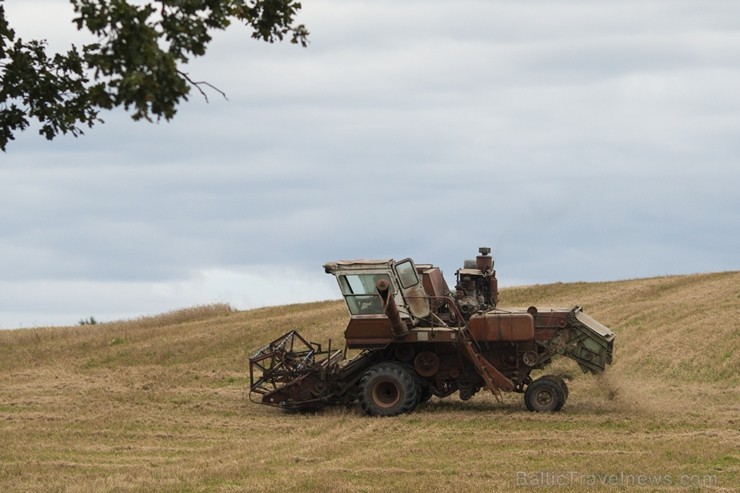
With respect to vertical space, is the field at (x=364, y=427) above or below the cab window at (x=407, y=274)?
below

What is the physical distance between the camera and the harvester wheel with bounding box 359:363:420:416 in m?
22.3

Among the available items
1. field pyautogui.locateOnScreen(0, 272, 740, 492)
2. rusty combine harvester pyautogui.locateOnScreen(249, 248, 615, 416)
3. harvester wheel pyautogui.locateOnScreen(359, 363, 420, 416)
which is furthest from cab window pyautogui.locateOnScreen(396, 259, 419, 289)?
field pyautogui.locateOnScreen(0, 272, 740, 492)

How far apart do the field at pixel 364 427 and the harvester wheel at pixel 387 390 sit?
350 mm

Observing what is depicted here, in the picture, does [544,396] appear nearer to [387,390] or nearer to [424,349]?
[424,349]

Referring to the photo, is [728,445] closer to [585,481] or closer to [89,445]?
[585,481]

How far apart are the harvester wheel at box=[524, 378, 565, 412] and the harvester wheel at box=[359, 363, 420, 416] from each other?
214cm

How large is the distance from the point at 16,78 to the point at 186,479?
18.9 ft

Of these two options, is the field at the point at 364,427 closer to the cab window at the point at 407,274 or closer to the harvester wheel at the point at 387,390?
the harvester wheel at the point at 387,390

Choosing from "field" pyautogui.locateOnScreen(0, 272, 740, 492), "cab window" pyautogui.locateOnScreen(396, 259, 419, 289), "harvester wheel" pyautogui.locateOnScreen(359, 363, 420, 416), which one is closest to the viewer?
"field" pyautogui.locateOnScreen(0, 272, 740, 492)

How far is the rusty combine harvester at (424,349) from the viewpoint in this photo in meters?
22.4

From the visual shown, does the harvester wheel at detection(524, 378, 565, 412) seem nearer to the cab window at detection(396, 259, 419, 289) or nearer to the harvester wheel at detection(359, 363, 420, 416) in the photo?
the harvester wheel at detection(359, 363, 420, 416)

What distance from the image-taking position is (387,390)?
22.7 m

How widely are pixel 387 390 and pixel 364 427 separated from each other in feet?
5.48

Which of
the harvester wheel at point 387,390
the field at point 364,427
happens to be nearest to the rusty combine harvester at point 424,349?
the harvester wheel at point 387,390
